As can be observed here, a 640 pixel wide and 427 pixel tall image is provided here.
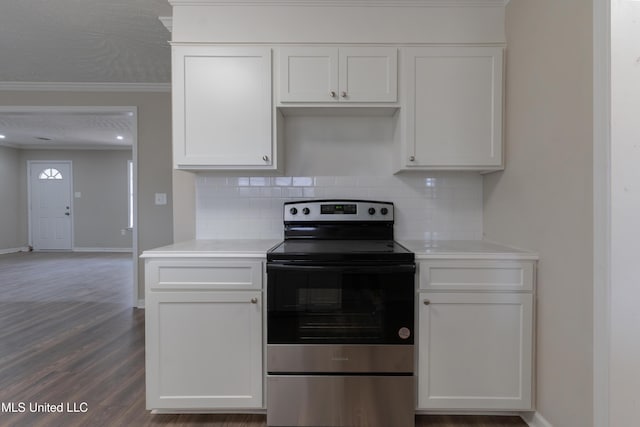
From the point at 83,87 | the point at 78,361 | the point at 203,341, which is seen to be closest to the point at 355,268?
the point at 203,341

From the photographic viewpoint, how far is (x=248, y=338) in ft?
5.37

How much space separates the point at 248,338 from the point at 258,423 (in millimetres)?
450

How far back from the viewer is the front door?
746 cm

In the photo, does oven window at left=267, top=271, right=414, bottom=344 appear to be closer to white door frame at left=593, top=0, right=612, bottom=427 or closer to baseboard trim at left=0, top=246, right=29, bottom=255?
white door frame at left=593, top=0, right=612, bottom=427

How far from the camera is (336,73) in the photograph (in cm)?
186

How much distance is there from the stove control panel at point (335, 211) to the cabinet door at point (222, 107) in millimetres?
390

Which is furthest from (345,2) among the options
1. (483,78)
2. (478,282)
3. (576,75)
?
(478,282)

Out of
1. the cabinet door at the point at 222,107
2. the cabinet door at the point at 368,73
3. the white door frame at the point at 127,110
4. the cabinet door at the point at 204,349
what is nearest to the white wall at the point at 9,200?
the white door frame at the point at 127,110

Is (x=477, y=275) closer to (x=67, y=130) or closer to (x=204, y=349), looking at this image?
(x=204, y=349)

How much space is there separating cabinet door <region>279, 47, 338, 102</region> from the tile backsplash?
1.80 ft

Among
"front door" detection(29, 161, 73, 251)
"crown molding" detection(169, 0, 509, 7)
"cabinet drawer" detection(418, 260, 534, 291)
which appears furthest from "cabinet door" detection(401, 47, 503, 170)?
"front door" detection(29, 161, 73, 251)

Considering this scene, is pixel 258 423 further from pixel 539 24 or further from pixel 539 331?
pixel 539 24

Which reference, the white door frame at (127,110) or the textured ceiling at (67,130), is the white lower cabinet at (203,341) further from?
the textured ceiling at (67,130)

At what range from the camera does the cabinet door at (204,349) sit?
1638 millimetres
